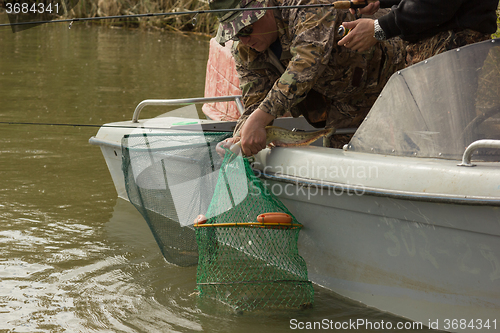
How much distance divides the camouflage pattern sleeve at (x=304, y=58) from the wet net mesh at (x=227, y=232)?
408mm

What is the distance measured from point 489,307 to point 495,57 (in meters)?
1.15

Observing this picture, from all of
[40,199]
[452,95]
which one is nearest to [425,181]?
[452,95]

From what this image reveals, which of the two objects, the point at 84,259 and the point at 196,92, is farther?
the point at 196,92

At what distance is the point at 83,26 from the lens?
19.7 metres

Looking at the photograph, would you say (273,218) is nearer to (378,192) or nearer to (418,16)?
(378,192)

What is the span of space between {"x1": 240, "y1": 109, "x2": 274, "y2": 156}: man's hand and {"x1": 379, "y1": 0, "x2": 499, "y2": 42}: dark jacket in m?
0.86

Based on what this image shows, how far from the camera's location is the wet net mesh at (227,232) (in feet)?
10.6

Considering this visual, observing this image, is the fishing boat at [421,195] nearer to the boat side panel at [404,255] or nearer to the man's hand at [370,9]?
the boat side panel at [404,255]

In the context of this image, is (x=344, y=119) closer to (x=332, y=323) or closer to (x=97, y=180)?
(x=332, y=323)

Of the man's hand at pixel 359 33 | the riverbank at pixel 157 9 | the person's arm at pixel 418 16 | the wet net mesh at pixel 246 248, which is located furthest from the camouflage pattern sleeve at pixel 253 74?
the riverbank at pixel 157 9

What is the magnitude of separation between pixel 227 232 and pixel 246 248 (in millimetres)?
143

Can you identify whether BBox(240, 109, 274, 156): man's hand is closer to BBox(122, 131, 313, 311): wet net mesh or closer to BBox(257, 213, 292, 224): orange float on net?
BBox(122, 131, 313, 311): wet net mesh

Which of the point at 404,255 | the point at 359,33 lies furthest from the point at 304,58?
the point at 404,255

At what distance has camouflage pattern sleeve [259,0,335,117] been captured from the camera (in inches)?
127
